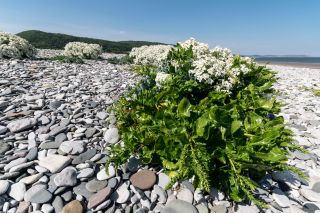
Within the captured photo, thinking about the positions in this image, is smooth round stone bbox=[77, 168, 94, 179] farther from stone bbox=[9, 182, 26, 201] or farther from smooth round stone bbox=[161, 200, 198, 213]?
smooth round stone bbox=[161, 200, 198, 213]

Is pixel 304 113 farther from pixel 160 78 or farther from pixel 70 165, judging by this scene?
pixel 70 165

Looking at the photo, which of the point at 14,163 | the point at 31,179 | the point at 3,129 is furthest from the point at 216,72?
the point at 3,129

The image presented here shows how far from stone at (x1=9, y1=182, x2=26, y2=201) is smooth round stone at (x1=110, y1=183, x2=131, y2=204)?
0.90 meters

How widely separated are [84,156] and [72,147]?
26cm

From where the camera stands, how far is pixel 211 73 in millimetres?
4293

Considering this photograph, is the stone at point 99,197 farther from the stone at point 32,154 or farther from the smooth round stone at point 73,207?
the stone at point 32,154

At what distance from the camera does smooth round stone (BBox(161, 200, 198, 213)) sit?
2752 mm

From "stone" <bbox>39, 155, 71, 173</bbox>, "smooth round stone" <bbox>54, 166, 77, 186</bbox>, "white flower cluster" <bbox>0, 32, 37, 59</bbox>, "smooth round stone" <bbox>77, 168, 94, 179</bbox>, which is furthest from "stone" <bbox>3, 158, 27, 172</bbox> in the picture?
"white flower cluster" <bbox>0, 32, 37, 59</bbox>

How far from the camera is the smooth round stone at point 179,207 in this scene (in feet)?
9.03

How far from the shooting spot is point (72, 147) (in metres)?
3.70

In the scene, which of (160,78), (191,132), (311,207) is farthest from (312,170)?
(160,78)

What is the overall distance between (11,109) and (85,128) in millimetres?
1622

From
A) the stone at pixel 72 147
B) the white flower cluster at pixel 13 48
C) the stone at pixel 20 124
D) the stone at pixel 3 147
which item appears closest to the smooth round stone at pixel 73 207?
the stone at pixel 72 147

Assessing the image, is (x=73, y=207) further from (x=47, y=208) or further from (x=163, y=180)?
(x=163, y=180)
